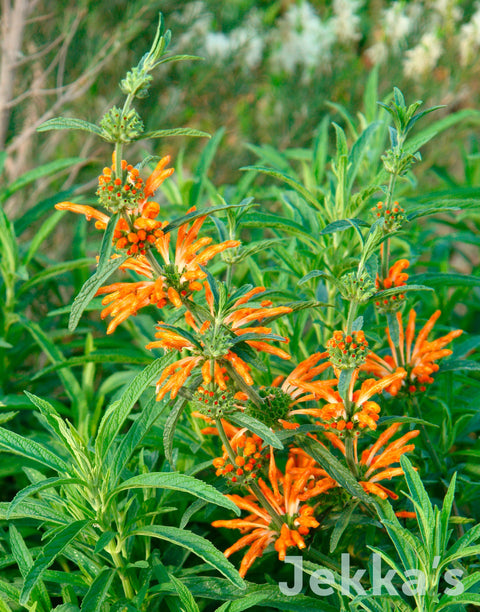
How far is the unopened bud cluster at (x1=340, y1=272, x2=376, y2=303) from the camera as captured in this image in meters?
0.93

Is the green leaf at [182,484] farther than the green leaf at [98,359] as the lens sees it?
No

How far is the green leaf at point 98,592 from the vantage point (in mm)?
980

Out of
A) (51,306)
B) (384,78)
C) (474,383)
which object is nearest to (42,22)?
(51,306)

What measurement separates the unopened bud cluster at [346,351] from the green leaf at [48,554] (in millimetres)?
479

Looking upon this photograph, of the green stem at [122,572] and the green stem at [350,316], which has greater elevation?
the green stem at [350,316]

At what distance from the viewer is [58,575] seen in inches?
43.9

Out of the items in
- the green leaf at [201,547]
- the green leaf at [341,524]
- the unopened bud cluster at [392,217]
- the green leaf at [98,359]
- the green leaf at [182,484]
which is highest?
the unopened bud cluster at [392,217]

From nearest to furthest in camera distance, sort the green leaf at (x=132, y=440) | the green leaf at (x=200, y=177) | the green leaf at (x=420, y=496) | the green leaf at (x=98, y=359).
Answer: the green leaf at (x=420, y=496)
the green leaf at (x=132, y=440)
the green leaf at (x=98, y=359)
the green leaf at (x=200, y=177)

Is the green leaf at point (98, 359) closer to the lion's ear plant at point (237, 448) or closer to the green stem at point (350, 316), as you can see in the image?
the lion's ear plant at point (237, 448)

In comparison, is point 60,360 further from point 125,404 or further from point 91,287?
point 91,287

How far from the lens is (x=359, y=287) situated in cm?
95

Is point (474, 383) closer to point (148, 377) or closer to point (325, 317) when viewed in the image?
point (325, 317)

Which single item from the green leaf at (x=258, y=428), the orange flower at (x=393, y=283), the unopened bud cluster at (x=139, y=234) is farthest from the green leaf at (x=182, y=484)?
the orange flower at (x=393, y=283)

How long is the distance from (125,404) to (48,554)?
263 mm
